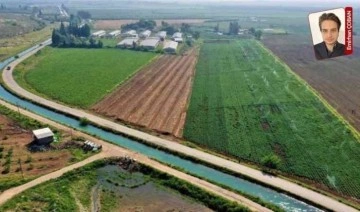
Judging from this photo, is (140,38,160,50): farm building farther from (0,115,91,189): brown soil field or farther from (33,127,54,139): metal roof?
(33,127,54,139): metal roof

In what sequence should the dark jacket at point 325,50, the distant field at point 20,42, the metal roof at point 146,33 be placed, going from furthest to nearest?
the metal roof at point 146,33
the distant field at point 20,42
the dark jacket at point 325,50

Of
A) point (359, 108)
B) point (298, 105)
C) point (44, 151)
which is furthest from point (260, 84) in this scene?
point (44, 151)

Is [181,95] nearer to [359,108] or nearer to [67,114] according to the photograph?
[67,114]

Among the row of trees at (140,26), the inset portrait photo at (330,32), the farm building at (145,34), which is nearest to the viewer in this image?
the inset portrait photo at (330,32)

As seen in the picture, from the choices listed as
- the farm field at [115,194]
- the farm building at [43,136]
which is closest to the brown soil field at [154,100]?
the farm building at [43,136]

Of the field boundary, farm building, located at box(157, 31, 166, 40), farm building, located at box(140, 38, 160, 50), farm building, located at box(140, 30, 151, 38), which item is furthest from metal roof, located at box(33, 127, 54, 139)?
farm building, located at box(140, 30, 151, 38)

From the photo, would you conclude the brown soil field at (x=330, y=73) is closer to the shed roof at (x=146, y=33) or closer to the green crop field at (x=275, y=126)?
the green crop field at (x=275, y=126)
